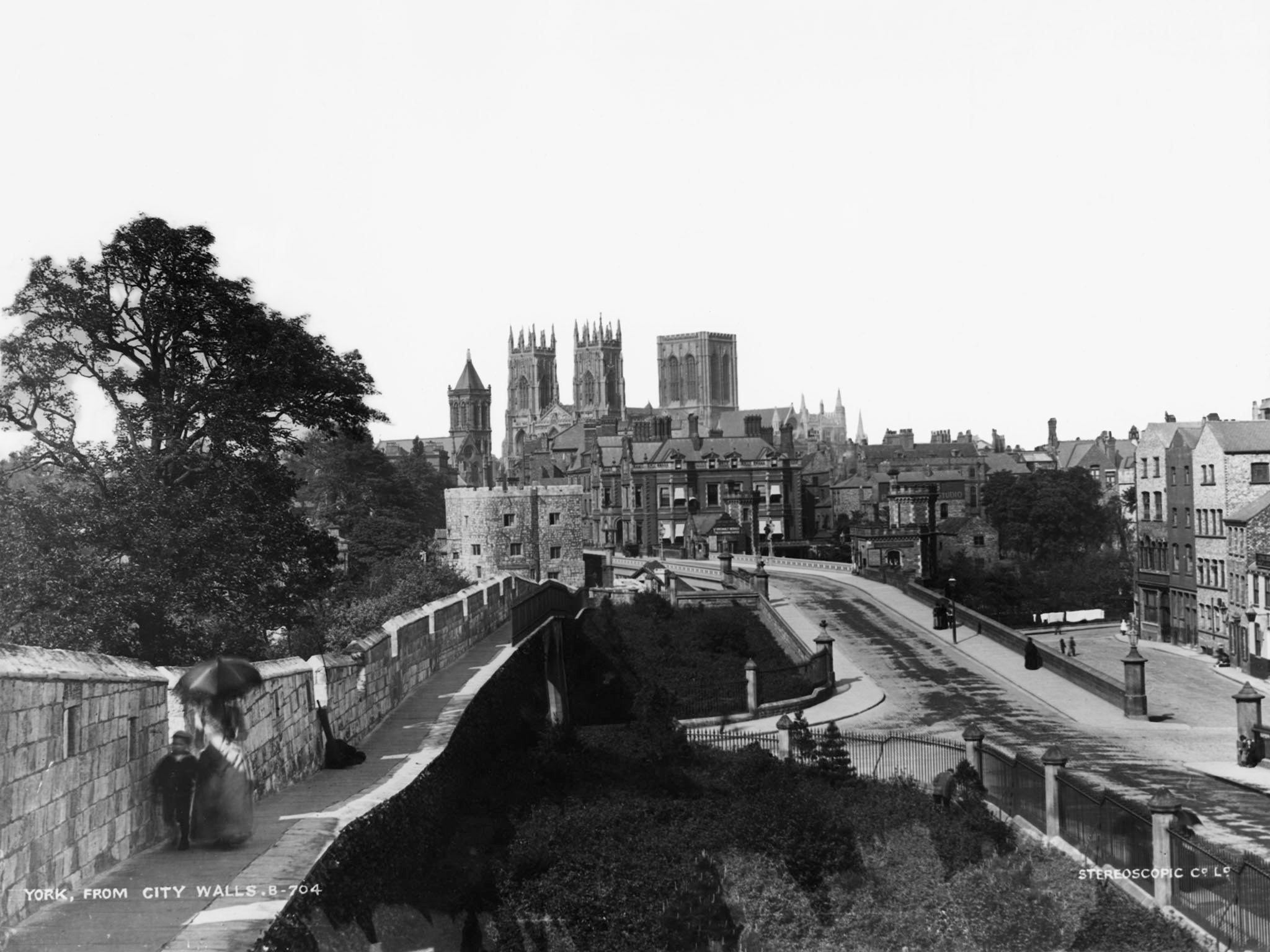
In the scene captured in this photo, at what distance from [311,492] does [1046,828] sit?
193ft

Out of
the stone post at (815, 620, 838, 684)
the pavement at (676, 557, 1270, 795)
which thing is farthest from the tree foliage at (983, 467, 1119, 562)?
the stone post at (815, 620, 838, 684)

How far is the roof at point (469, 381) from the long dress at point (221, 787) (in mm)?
167042

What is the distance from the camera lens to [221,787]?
38.3 feet

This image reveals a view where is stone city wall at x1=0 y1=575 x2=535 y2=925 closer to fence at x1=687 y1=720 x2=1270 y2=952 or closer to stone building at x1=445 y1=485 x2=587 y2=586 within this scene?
fence at x1=687 y1=720 x2=1270 y2=952

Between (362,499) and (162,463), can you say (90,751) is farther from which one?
(362,499)

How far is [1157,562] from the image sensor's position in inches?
2468

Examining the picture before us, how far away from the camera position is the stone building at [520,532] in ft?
216

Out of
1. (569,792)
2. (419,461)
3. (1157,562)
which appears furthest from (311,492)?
(569,792)

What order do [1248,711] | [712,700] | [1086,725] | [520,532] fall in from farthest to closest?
[520,532], [712,700], [1086,725], [1248,711]

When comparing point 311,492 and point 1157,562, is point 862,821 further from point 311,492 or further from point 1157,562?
point 311,492

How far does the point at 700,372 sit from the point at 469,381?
3229 centimetres

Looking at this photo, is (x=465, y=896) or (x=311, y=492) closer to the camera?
(x=465, y=896)

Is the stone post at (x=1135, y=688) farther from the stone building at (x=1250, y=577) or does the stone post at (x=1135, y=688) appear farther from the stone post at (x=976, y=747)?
the stone building at (x=1250, y=577)

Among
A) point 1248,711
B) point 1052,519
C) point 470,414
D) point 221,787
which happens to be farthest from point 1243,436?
point 470,414
